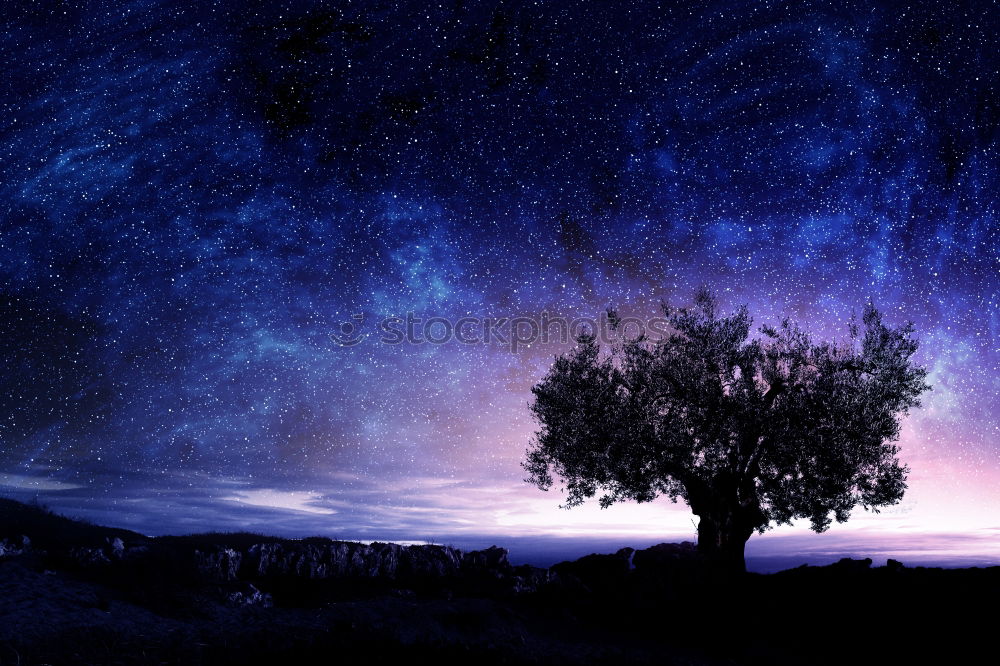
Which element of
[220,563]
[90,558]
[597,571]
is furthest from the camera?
[220,563]

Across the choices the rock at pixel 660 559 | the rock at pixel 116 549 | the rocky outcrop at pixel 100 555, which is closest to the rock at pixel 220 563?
the rocky outcrop at pixel 100 555

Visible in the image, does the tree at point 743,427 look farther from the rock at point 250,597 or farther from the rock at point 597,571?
the rock at point 250,597

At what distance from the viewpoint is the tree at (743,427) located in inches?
1001

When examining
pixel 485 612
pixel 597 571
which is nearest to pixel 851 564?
pixel 597 571

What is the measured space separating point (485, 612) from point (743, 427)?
14.9 m

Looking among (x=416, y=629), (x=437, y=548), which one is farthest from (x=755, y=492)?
(x=437, y=548)

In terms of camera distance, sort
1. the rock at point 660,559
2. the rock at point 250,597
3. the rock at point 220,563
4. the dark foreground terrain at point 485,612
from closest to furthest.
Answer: the dark foreground terrain at point 485,612 → the rock at point 250,597 → the rock at point 660,559 → the rock at point 220,563

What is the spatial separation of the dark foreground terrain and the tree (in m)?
3.42

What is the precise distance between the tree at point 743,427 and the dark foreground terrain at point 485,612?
342 centimetres

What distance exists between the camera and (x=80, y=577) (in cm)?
2039

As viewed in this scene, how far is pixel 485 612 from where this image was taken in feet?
58.1

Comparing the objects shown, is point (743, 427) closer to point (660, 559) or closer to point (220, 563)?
point (660, 559)

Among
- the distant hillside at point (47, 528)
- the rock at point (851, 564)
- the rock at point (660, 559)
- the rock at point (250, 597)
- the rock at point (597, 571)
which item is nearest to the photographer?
the rock at point (250, 597)

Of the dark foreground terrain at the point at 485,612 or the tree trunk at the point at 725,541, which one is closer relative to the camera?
the dark foreground terrain at the point at 485,612
